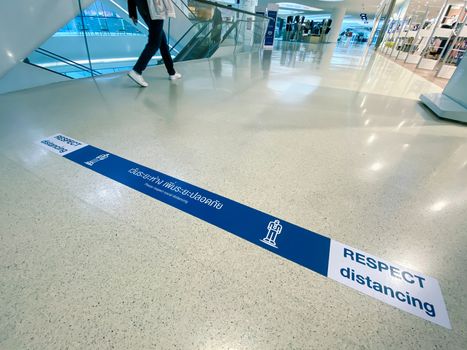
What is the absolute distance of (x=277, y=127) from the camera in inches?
80.2

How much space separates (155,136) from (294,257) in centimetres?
133

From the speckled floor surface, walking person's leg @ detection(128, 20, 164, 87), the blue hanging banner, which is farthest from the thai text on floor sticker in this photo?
the blue hanging banner

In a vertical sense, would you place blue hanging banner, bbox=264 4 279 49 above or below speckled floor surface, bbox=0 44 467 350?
above

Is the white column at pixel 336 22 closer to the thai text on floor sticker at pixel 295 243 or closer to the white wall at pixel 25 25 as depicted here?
the white wall at pixel 25 25

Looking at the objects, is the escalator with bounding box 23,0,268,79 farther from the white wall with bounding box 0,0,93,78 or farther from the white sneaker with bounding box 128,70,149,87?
the white sneaker with bounding box 128,70,149,87

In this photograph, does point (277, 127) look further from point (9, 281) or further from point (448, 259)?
point (9, 281)

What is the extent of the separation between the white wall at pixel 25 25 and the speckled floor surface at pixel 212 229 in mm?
372

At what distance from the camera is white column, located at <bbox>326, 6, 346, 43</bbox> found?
60.4 ft

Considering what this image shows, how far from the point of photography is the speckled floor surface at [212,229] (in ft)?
2.15

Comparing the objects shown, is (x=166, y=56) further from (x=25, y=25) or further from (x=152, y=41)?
(x=25, y=25)

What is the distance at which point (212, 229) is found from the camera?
972mm

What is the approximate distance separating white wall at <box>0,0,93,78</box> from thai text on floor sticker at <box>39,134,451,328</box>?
1655mm

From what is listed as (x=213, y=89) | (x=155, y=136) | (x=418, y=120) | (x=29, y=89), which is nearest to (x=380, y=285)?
(x=155, y=136)

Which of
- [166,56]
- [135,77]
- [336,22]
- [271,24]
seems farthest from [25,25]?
[336,22]
